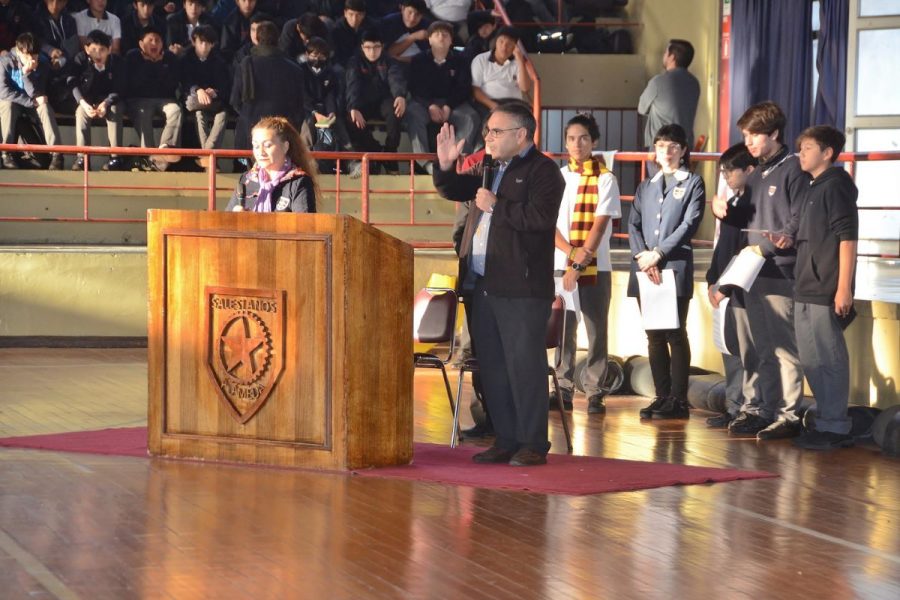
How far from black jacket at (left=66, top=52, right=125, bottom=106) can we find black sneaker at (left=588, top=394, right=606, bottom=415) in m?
6.32

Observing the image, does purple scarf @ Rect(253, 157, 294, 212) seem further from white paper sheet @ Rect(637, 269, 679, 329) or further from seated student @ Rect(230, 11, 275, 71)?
seated student @ Rect(230, 11, 275, 71)

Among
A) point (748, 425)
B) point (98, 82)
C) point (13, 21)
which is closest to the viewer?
point (748, 425)

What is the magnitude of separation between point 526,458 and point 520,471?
0.49 ft

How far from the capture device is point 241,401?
6.29m

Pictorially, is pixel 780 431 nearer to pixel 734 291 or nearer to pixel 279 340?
pixel 734 291

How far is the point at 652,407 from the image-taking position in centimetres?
827

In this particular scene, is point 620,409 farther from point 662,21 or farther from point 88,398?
point 662,21

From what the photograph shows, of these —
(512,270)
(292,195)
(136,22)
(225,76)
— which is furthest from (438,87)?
(512,270)

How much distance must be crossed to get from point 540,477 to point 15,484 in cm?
214

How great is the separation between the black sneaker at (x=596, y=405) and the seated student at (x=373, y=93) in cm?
539

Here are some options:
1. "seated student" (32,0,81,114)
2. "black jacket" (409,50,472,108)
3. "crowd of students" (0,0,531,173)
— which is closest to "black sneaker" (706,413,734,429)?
"crowd of students" (0,0,531,173)

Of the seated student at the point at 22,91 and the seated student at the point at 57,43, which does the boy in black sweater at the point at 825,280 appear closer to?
the seated student at the point at 22,91

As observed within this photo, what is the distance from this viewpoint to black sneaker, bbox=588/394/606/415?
333 inches

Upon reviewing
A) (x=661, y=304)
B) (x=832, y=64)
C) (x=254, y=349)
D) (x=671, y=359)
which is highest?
(x=832, y=64)
